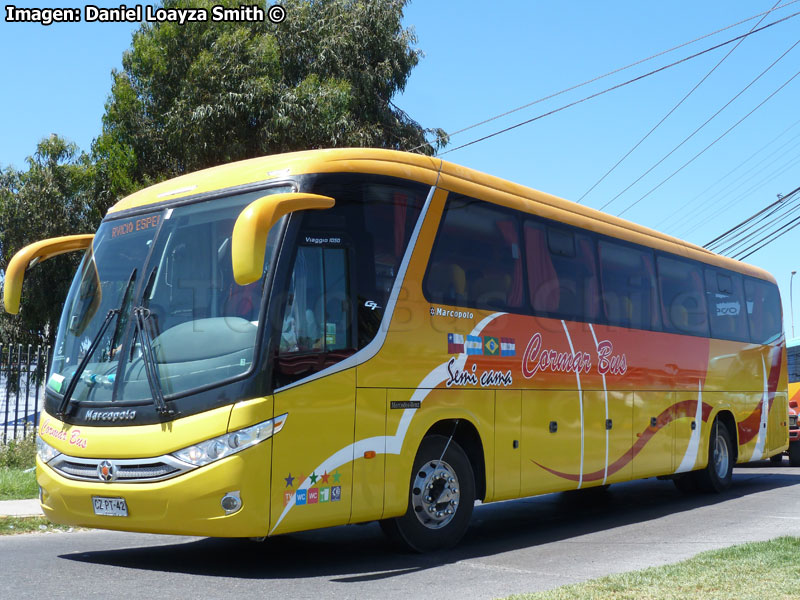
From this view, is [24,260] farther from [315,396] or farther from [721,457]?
[721,457]

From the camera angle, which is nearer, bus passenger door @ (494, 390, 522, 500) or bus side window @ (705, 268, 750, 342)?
bus passenger door @ (494, 390, 522, 500)

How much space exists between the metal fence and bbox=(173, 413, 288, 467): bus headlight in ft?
28.4

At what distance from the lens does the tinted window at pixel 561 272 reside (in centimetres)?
1017

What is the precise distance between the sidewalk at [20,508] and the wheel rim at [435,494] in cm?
479

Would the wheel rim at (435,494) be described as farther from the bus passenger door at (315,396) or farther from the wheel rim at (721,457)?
the wheel rim at (721,457)

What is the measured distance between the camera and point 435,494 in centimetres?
851

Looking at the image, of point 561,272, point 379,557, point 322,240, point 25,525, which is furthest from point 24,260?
point 561,272

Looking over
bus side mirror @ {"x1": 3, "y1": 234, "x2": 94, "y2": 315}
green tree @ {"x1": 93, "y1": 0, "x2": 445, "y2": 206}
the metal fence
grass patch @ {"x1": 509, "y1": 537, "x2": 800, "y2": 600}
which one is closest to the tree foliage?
green tree @ {"x1": 93, "y1": 0, "x2": 445, "y2": 206}

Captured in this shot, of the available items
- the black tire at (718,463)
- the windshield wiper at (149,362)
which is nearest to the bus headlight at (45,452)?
the windshield wiper at (149,362)

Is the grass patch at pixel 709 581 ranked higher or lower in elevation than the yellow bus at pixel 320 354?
lower

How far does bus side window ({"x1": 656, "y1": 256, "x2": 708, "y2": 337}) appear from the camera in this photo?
518 inches

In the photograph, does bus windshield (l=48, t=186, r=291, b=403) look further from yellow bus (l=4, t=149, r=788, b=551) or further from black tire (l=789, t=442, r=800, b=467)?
black tire (l=789, t=442, r=800, b=467)

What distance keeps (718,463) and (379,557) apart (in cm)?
813

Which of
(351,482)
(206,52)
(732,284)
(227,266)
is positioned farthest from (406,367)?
(206,52)
